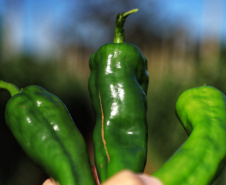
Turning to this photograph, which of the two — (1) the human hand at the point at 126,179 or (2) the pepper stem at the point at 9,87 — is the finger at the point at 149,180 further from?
(2) the pepper stem at the point at 9,87

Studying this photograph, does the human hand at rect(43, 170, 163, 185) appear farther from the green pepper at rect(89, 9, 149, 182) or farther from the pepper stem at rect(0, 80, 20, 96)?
the pepper stem at rect(0, 80, 20, 96)

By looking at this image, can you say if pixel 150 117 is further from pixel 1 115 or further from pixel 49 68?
pixel 1 115

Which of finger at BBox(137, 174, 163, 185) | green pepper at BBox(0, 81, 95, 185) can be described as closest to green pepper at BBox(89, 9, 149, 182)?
green pepper at BBox(0, 81, 95, 185)

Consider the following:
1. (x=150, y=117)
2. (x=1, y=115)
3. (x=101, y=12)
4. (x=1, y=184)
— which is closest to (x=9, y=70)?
(x=1, y=115)

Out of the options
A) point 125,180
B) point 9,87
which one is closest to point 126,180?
point 125,180

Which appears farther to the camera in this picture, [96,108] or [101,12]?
[101,12]

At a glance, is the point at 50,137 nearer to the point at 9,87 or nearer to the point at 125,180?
the point at 9,87

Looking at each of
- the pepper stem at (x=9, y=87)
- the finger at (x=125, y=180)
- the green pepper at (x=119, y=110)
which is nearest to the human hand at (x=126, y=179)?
the finger at (x=125, y=180)
